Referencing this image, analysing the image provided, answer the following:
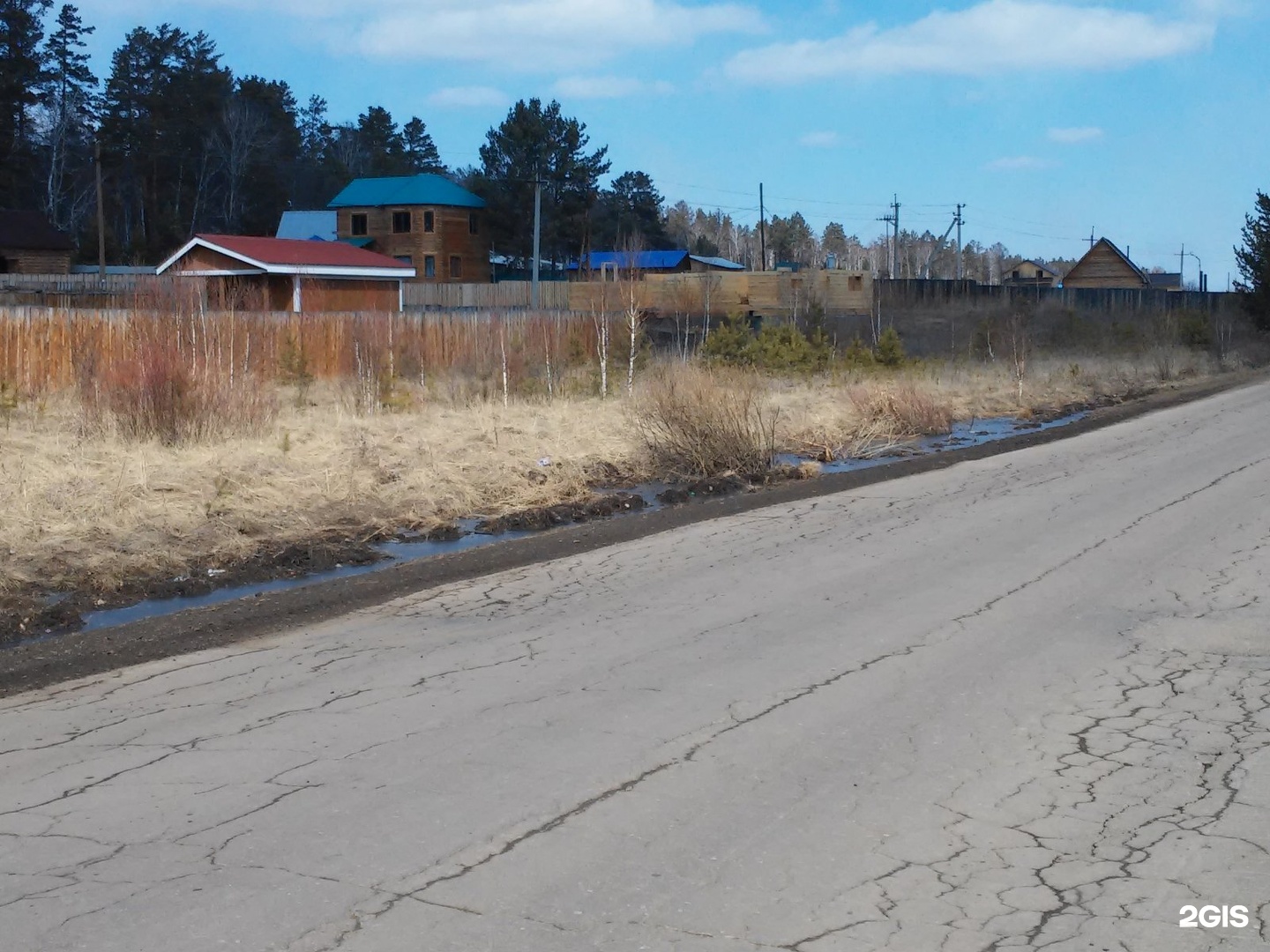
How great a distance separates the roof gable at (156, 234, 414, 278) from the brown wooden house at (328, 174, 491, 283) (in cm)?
2016

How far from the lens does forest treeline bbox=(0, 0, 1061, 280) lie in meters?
68.9

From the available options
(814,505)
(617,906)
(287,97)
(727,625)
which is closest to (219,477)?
(814,505)

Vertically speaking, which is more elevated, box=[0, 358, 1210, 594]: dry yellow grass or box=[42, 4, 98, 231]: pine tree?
box=[42, 4, 98, 231]: pine tree

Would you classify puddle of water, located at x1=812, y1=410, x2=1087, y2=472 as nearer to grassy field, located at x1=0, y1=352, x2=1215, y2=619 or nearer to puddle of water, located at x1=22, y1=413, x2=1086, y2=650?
puddle of water, located at x1=22, y1=413, x2=1086, y2=650

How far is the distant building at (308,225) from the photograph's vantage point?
73562 mm

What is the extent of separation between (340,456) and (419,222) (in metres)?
55.4

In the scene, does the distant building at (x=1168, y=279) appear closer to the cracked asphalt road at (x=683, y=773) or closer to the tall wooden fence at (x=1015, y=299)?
the tall wooden fence at (x=1015, y=299)

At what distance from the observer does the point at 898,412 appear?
22625mm

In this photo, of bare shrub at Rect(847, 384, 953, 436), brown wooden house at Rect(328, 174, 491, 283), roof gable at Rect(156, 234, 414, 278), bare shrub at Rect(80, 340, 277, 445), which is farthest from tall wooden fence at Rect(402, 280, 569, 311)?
bare shrub at Rect(80, 340, 277, 445)

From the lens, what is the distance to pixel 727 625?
Answer: 8492mm

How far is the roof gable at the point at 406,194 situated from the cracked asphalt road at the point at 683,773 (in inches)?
2456

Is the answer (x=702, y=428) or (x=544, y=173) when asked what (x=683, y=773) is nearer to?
(x=702, y=428)

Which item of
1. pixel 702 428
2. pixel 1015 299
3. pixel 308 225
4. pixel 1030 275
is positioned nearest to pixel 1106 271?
pixel 1030 275

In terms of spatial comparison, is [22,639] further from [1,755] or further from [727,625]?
[727,625]
